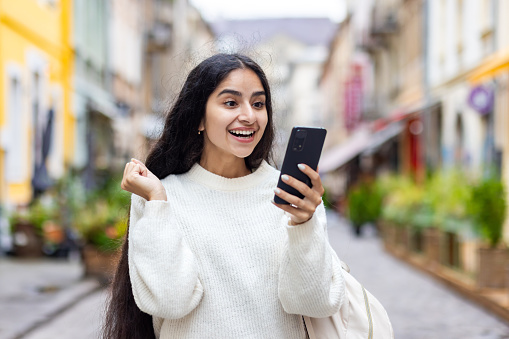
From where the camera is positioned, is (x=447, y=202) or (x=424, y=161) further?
(x=424, y=161)

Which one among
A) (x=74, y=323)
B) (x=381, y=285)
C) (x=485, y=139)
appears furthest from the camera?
(x=485, y=139)

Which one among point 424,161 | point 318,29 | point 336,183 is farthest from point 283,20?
point 424,161

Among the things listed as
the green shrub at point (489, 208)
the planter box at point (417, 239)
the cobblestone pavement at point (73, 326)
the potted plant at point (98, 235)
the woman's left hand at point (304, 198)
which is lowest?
the planter box at point (417, 239)

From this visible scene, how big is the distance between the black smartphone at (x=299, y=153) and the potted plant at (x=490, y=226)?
288 inches

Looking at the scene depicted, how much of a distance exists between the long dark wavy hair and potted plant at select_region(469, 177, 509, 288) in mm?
7101

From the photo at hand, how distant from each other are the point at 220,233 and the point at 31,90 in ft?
53.4

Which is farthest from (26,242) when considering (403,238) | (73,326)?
(403,238)

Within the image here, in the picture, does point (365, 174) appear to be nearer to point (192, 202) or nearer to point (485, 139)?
point (485, 139)

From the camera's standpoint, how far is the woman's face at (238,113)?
99.6 inches

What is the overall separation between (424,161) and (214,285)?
853 inches

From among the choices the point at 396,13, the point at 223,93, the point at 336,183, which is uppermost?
the point at 396,13

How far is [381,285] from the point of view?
10.8m

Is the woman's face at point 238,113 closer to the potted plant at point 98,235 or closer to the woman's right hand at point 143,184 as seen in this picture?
the woman's right hand at point 143,184

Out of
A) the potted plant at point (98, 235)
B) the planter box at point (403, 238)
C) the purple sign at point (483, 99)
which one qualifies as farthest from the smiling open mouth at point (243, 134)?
the purple sign at point (483, 99)
